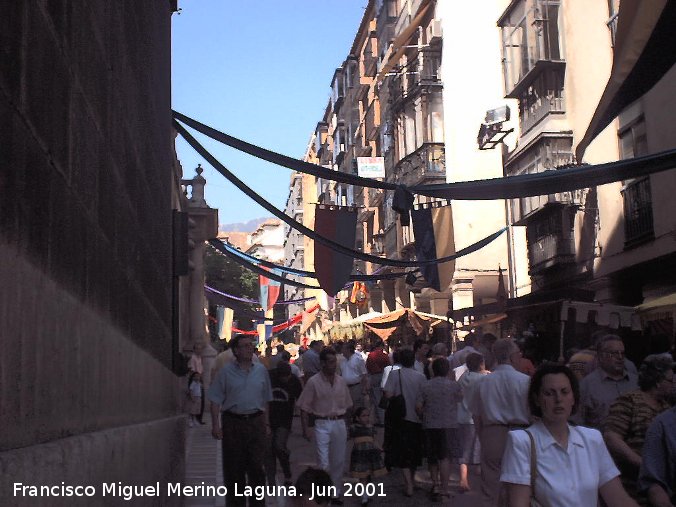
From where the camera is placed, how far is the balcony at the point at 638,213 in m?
17.6

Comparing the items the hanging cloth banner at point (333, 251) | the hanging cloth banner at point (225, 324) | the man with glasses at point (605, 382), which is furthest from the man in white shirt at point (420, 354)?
the hanging cloth banner at point (225, 324)

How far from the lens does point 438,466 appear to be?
36.4 feet

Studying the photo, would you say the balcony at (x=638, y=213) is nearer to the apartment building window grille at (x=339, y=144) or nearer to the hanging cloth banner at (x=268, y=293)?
the hanging cloth banner at (x=268, y=293)

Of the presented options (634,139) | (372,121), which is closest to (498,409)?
(634,139)

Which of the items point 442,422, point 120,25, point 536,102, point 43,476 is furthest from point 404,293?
point 43,476

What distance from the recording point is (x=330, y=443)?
10008mm

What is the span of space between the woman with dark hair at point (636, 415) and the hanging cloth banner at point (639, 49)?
2619 millimetres

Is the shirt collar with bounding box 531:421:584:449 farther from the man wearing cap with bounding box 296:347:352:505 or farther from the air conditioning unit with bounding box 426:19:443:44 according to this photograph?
the air conditioning unit with bounding box 426:19:443:44

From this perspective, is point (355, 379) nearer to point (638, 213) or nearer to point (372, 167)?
point (638, 213)

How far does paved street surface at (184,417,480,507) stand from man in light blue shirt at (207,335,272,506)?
1.80 ft

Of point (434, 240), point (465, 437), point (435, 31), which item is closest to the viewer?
point (465, 437)

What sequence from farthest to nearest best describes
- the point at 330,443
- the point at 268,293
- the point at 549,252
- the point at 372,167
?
the point at 268,293 < the point at 372,167 < the point at 549,252 < the point at 330,443

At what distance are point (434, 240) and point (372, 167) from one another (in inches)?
946

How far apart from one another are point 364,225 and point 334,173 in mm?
39905
